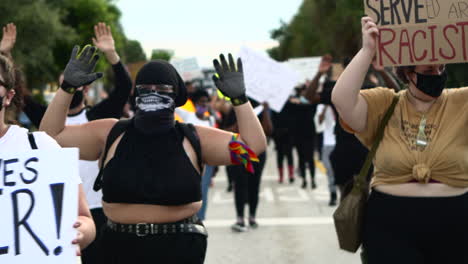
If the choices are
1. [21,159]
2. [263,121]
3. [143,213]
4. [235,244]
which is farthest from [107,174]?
[263,121]

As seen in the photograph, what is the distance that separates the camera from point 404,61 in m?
3.99

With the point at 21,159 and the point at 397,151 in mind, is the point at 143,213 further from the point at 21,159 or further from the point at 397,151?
the point at 397,151

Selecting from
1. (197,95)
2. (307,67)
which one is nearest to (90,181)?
(197,95)

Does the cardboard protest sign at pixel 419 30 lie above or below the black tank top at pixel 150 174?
above

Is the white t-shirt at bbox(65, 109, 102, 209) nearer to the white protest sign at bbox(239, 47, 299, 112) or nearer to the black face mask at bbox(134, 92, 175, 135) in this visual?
the black face mask at bbox(134, 92, 175, 135)

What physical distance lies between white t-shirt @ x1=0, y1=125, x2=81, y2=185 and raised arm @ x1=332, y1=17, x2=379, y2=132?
1.43 metres

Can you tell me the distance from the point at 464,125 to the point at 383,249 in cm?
72

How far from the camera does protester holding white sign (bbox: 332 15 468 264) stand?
12.4 feet

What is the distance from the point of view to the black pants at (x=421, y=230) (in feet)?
12.4

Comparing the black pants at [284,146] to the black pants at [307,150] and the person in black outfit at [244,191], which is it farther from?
the person in black outfit at [244,191]

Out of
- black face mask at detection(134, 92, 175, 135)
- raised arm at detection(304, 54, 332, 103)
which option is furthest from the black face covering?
raised arm at detection(304, 54, 332, 103)

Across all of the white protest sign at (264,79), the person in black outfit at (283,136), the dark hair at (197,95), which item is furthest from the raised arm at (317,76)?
the person in black outfit at (283,136)

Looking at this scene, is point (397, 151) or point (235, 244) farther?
point (235, 244)

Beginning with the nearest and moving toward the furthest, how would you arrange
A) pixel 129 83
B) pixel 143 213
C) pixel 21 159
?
1. pixel 21 159
2. pixel 143 213
3. pixel 129 83
